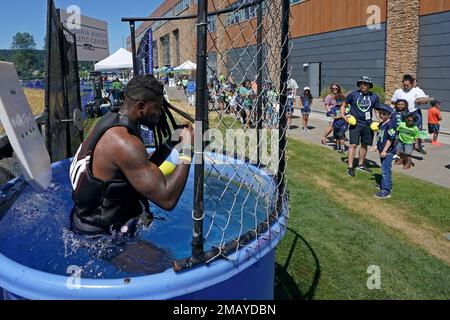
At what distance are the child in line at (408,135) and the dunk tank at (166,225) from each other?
4089 mm

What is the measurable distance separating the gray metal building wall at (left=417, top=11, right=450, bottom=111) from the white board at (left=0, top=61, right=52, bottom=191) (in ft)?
51.2

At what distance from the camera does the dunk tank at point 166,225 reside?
6.33 ft

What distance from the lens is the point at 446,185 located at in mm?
6168

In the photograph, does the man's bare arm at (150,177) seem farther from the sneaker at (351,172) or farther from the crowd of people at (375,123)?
the sneaker at (351,172)

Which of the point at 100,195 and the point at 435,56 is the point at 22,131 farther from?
the point at 435,56

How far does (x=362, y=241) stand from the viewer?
14.1 feet

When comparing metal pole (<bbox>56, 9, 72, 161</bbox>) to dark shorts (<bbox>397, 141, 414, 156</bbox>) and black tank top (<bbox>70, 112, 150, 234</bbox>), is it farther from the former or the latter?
dark shorts (<bbox>397, 141, 414, 156</bbox>)

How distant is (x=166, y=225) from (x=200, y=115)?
8.44ft

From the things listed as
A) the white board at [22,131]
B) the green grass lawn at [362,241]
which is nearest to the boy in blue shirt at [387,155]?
the green grass lawn at [362,241]

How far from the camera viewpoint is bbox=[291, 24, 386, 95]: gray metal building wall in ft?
60.8

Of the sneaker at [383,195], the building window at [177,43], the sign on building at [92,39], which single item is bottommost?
the sneaker at [383,195]
